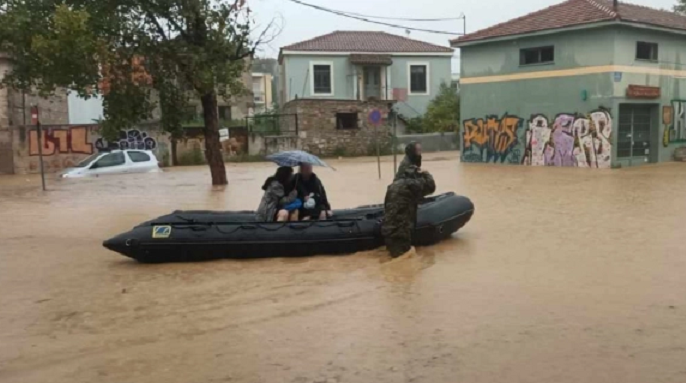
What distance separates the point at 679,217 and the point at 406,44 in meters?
40.6

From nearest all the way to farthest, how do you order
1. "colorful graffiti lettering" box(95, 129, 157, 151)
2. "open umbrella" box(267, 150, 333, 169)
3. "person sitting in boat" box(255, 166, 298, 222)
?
"open umbrella" box(267, 150, 333, 169), "person sitting in boat" box(255, 166, 298, 222), "colorful graffiti lettering" box(95, 129, 157, 151)

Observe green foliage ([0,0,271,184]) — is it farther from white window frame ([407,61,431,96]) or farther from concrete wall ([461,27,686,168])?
white window frame ([407,61,431,96])

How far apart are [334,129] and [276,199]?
3207 centimetres

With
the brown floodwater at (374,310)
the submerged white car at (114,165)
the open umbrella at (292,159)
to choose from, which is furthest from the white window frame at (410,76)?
the open umbrella at (292,159)

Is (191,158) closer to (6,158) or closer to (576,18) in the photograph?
(6,158)

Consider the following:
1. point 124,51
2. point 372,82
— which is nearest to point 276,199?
point 124,51

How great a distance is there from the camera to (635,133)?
28281 mm

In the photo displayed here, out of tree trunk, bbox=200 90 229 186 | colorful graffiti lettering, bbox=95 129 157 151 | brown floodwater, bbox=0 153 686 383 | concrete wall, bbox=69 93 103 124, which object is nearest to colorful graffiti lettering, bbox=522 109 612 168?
tree trunk, bbox=200 90 229 186

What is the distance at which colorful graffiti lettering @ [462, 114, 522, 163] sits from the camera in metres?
30.7

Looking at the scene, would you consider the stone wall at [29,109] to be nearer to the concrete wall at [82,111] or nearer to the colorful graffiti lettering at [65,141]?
the colorful graffiti lettering at [65,141]

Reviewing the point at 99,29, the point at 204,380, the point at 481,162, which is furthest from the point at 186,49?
the point at 481,162

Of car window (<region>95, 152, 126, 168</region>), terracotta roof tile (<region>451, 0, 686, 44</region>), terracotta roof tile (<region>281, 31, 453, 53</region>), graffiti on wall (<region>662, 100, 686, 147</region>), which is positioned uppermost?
terracotta roof tile (<region>281, 31, 453, 53</region>)

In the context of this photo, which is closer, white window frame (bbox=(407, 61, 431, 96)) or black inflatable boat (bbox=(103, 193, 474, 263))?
black inflatable boat (bbox=(103, 193, 474, 263))

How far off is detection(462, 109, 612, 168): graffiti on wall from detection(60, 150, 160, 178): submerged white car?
13670 mm
